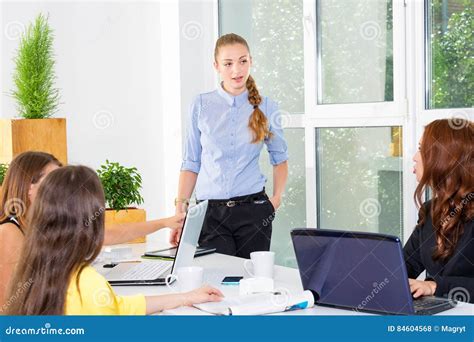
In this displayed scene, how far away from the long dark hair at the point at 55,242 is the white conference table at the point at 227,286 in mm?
372

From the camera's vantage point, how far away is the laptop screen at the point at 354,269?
188 cm

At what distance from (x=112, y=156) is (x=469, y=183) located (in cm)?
305

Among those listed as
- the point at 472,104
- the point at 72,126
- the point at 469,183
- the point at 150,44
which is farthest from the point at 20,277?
the point at 150,44

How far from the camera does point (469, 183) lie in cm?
237

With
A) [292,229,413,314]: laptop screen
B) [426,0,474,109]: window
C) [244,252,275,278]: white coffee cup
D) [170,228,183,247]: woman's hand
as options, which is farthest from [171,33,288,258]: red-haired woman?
[292,229,413,314]: laptop screen

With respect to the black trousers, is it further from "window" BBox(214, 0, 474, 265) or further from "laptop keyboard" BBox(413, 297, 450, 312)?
"laptop keyboard" BBox(413, 297, 450, 312)

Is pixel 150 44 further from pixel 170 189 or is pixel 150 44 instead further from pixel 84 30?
pixel 170 189

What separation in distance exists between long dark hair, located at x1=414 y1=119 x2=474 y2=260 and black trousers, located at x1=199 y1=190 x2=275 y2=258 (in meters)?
0.97

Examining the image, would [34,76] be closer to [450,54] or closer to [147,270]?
[147,270]

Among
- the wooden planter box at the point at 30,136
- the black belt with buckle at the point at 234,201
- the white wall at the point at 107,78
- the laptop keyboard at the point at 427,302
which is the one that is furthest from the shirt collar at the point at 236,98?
the white wall at the point at 107,78

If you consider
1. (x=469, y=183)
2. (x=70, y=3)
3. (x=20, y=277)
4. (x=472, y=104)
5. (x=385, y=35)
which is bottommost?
(x=20, y=277)

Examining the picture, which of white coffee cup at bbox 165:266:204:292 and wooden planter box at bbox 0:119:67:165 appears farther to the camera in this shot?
wooden planter box at bbox 0:119:67:165

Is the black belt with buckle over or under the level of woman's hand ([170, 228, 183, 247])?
over

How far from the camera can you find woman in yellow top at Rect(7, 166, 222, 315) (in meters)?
1.79
